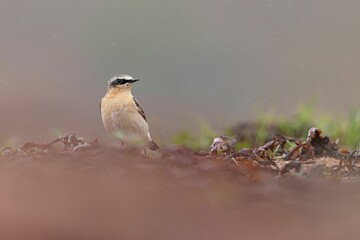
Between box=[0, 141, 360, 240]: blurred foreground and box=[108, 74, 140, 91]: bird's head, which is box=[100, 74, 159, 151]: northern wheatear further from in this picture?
box=[0, 141, 360, 240]: blurred foreground

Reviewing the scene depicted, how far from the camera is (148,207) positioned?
1.23 m

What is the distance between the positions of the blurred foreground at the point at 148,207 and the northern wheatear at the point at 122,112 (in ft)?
13.7

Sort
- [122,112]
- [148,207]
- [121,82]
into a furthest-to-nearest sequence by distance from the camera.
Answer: [121,82], [122,112], [148,207]

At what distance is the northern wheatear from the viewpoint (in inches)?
230

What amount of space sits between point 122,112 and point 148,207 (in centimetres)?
471

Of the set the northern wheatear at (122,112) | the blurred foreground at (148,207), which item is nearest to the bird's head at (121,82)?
the northern wheatear at (122,112)

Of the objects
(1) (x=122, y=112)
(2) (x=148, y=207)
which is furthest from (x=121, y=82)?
(2) (x=148, y=207)

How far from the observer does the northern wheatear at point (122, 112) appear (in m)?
5.84

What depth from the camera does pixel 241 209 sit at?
4.34 ft

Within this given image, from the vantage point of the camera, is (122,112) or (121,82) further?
(121,82)

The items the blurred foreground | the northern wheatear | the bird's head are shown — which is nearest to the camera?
the blurred foreground

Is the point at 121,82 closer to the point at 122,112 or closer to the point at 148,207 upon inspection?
the point at 122,112

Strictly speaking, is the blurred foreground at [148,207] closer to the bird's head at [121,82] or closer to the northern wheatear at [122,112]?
the northern wheatear at [122,112]

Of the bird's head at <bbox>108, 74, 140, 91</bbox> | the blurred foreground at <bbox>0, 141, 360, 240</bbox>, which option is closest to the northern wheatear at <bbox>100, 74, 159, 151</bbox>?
the bird's head at <bbox>108, 74, 140, 91</bbox>
